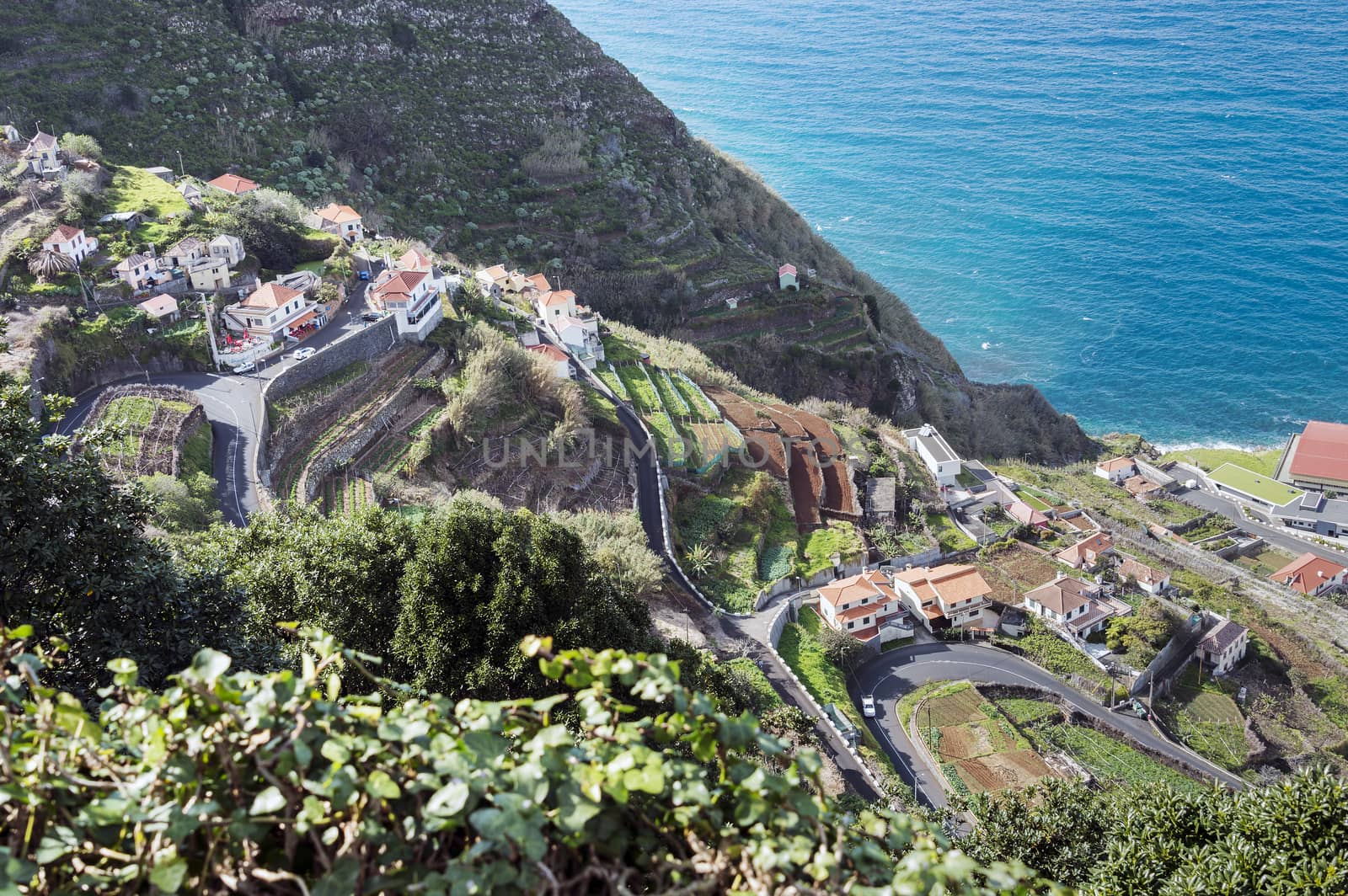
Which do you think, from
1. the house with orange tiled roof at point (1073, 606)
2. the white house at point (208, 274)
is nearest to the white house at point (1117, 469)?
the house with orange tiled roof at point (1073, 606)

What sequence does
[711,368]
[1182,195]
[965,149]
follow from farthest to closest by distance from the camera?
[965,149], [1182,195], [711,368]

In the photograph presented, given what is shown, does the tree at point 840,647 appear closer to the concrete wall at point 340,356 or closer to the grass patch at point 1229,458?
the concrete wall at point 340,356

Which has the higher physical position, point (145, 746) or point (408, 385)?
point (145, 746)

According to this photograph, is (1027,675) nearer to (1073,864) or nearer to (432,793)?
(1073,864)

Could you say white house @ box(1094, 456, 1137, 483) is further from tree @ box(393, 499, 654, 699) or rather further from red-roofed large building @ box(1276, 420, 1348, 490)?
tree @ box(393, 499, 654, 699)

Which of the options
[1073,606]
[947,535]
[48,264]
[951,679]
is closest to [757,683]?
[951,679]

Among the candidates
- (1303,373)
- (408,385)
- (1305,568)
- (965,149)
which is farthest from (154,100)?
(965,149)

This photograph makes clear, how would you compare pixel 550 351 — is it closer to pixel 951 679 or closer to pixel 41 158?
pixel 951 679
